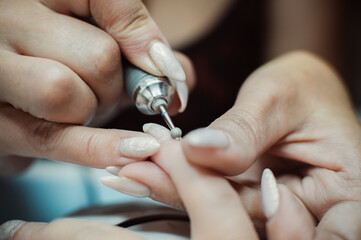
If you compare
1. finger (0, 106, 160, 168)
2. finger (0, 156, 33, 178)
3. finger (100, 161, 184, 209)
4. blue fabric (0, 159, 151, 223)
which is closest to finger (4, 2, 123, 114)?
finger (0, 106, 160, 168)

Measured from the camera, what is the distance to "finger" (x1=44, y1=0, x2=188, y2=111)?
0.72 meters

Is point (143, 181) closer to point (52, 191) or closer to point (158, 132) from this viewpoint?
point (158, 132)

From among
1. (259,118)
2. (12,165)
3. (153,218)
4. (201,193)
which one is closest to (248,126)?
(259,118)

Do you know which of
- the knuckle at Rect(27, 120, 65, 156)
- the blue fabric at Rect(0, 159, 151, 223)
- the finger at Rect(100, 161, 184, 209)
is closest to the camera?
the finger at Rect(100, 161, 184, 209)

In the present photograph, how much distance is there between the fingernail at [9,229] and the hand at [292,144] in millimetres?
243

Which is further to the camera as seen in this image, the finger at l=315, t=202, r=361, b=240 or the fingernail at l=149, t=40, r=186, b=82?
the fingernail at l=149, t=40, r=186, b=82

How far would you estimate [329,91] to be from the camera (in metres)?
0.88

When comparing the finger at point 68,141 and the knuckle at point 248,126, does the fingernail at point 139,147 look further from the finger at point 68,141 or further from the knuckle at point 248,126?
the knuckle at point 248,126

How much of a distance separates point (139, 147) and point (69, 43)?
11.1 inches

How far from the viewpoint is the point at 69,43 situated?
2.28ft

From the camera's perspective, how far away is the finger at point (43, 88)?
629 millimetres

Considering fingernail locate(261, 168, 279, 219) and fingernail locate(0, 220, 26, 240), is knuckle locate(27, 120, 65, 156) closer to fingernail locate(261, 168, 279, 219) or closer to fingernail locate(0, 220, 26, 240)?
fingernail locate(0, 220, 26, 240)

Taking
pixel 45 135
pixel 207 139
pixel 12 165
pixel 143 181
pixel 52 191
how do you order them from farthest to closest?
pixel 52 191 → pixel 12 165 → pixel 45 135 → pixel 143 181 → pixel 207 139

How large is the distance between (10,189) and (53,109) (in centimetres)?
61
